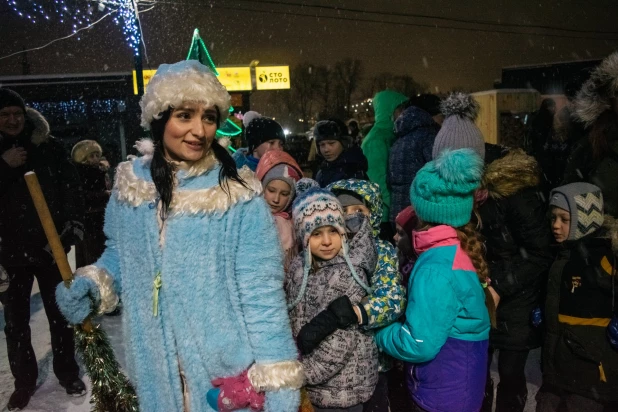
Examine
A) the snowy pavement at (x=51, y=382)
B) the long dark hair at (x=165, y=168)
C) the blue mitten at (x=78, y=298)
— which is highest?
the long dark hair at (x=165, y=168)

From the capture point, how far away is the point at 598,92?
3.38 meters

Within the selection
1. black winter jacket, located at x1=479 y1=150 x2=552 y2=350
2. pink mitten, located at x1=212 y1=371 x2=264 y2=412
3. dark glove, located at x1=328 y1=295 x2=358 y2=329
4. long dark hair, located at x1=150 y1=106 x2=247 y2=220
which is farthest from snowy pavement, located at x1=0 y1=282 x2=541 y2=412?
pink mitten, located at x1=212 y1=371 x2=264 y2=412

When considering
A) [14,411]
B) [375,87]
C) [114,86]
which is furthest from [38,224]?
[375,87]

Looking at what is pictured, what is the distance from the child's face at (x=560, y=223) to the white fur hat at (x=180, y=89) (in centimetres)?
215

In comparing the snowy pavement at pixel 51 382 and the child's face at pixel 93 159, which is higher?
the child's face at pixel 93 159

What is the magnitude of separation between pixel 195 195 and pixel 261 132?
3.01 m

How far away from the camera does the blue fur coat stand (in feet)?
6.01

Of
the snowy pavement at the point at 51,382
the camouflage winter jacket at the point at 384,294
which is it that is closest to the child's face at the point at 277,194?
the camouflage winter jacket at the point at 384,294

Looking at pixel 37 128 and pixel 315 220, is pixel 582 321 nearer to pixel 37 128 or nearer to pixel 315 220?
pixel 315 220

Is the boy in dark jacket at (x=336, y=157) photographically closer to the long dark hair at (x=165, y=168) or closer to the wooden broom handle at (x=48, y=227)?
the long dark hair at (x=165, y=168)

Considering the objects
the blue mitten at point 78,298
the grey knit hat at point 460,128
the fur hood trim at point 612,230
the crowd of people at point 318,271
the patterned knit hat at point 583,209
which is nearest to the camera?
the crowd of people at point 318,271

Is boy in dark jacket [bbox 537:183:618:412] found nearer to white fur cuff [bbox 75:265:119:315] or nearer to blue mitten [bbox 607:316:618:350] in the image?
blue mitten [bbox 607:316:618:350]

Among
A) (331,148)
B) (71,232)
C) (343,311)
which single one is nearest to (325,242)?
(343,311)

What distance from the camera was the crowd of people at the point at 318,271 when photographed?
1.86m
